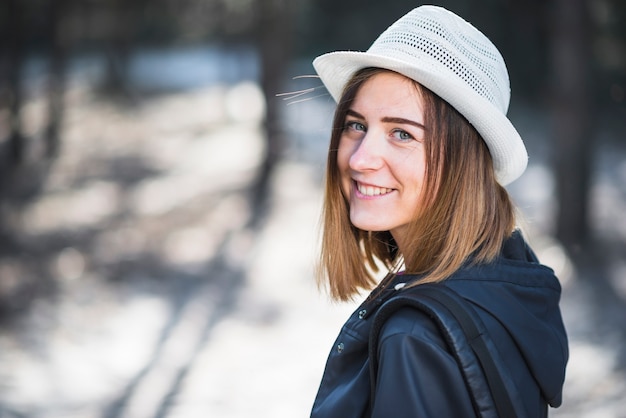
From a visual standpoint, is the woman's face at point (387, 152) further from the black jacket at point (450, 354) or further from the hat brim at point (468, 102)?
the black jacket at point (450, 354)

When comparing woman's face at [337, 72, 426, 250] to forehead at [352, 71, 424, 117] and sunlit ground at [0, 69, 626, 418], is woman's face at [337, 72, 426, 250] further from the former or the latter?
sunlit ground at [0, 69, 626, 418]

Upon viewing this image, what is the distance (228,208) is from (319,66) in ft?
28.7

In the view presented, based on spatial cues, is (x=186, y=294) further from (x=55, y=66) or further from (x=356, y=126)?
(x=55, y=66)

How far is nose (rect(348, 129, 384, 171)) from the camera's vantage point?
1.80m

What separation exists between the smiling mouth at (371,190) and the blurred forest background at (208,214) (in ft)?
1.92

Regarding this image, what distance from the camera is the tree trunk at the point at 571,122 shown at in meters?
7.47

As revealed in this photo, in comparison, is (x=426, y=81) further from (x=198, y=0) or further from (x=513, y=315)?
(x=198, y=0)

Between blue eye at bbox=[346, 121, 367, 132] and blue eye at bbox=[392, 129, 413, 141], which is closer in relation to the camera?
blue eye at bbox=[392, 129, 413, 141]

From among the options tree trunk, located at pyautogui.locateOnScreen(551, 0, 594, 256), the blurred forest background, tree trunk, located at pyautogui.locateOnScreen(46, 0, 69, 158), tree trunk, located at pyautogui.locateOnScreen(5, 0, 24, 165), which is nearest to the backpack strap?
the blurred forest background

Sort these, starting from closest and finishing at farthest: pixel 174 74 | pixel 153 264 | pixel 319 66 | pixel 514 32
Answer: pixel 319 66 < pixel 153 264 < pixel 514 32 < pixel 174 74

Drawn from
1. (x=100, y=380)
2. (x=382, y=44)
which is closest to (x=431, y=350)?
(x=382, y=44)

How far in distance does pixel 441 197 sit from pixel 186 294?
637 centimetres

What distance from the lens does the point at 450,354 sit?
4.98ft

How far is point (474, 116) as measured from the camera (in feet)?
5.67
